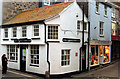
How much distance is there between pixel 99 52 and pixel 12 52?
33.9ft

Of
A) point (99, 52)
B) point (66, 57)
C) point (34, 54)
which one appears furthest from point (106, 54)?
point (34, 54)

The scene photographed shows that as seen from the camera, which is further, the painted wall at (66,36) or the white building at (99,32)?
the white building at (99,32)

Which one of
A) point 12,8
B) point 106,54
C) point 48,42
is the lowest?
point 106,54

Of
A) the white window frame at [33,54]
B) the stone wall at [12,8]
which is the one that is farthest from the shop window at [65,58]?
the stone wall at [12,8]

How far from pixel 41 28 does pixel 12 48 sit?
490 cm

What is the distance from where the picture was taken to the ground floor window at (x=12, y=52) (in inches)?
636

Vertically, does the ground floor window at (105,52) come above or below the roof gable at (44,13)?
below

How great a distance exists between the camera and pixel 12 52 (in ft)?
54.1

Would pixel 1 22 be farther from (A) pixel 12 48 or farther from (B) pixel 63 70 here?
(B) pixel 63 70

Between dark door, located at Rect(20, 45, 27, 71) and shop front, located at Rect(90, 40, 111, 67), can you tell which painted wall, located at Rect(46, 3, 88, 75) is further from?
dark door, located at Rect(20, 45, 27, 71)

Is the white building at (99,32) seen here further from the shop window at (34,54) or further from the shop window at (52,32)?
the shop window at (34,54)

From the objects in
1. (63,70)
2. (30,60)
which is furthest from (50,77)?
(30,60)

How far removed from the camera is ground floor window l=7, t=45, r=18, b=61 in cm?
1616

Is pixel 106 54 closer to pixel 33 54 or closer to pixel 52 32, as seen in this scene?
pixel 52 32
